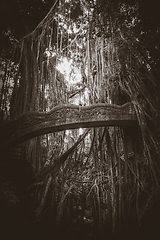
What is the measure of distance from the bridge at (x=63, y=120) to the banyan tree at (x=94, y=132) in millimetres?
19

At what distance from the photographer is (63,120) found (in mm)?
4000

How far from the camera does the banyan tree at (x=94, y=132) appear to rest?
4004mm

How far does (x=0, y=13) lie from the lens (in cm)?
527

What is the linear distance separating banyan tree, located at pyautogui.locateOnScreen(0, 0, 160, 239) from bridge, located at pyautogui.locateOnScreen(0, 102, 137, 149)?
2 centimetres

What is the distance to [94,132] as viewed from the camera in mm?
5090

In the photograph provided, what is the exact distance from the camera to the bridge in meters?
3.98

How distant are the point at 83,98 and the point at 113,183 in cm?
232

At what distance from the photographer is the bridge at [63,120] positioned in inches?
157

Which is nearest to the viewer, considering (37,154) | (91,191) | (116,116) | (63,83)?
(116,116)

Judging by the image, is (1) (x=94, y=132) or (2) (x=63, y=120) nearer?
(2) (x=63, y=120)

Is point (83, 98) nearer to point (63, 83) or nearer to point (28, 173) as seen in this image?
point (63, 83)

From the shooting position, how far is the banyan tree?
13.1ft

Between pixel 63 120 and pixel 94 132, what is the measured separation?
131cm

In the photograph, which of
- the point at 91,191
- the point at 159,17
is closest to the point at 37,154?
the point at 91,191
